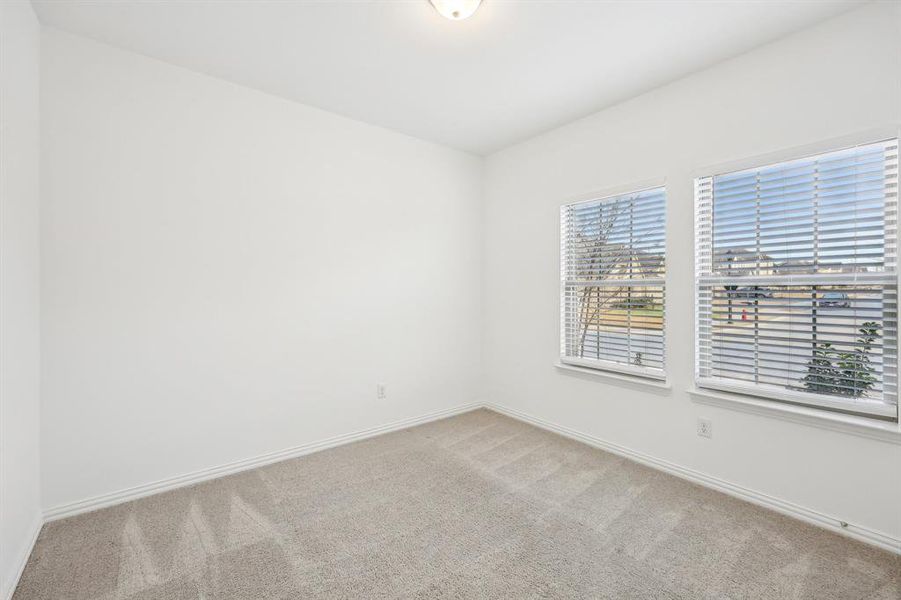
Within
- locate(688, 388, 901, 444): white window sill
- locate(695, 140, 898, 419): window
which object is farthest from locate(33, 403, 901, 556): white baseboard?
locate(695, 140, 898, 419): window

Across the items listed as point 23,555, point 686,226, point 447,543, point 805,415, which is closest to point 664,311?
point 686,226

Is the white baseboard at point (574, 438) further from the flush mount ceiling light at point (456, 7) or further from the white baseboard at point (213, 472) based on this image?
the flush mount ceiling light at point (456, 7)

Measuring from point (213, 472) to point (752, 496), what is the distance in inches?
134

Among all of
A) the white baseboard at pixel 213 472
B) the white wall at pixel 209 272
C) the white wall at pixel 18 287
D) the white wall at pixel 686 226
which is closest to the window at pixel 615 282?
the white wall at pixel 686 226

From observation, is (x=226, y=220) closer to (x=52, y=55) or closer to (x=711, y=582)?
(x=52, y=55)

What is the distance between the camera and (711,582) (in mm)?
1703

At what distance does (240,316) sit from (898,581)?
3.77 m

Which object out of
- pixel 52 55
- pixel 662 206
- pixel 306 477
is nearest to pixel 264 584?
pixel 306 477

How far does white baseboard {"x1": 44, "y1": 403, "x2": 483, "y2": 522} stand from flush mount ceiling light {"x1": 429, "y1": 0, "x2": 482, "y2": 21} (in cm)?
298

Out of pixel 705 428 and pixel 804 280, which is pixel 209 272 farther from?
pixel 804 280

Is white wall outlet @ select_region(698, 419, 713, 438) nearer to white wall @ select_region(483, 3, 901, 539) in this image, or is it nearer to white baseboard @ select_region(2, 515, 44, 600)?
white wall @ select_region(483, 3, 901, 539)

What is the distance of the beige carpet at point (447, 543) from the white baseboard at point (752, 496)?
0.07 meters

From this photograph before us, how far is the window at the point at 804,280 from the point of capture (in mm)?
1943

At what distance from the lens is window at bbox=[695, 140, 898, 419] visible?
1.94 m
